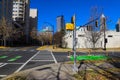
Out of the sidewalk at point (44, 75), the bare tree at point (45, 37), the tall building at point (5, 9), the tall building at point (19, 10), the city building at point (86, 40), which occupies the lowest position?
the sidewalk at point (44, 75)

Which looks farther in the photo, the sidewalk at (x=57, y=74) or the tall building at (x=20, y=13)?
the tall building at (x=20, y=13)

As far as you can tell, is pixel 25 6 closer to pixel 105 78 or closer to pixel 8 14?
pixel 8 14

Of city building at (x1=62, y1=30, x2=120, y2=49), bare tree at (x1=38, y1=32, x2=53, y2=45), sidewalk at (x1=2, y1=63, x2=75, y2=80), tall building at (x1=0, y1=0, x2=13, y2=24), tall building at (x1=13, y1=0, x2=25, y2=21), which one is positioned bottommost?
sidewalk at (x1=2, y1=63, x2=75, y2=80)

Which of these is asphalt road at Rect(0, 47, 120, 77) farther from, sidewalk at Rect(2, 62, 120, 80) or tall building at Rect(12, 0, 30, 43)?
tall building at Rect(12, 0, 30, 43)

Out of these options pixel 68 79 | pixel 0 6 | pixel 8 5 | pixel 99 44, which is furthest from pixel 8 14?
pixel 68 79

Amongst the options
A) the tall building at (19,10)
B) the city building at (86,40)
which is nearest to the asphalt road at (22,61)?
the city building at (86,40)

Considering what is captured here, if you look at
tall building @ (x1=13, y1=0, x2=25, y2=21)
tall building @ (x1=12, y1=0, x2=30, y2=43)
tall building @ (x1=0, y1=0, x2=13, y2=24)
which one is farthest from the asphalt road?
tall building @ (x1=13, y1=0, x2=25, y2=21)

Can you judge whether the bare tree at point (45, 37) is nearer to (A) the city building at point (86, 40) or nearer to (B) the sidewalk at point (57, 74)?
(A) the city building at point (86, 40)

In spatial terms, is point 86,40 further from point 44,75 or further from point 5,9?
point 44,75

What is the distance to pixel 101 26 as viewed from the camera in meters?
56.2

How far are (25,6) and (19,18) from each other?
9213mm

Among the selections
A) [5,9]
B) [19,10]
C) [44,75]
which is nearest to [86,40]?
[5,9]

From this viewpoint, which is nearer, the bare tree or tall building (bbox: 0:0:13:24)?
tall building (bbox: 0:0:13:24)

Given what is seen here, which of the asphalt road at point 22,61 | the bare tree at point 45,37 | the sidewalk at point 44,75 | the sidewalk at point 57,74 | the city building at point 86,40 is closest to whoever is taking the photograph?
the sidewalk at point 44,75
